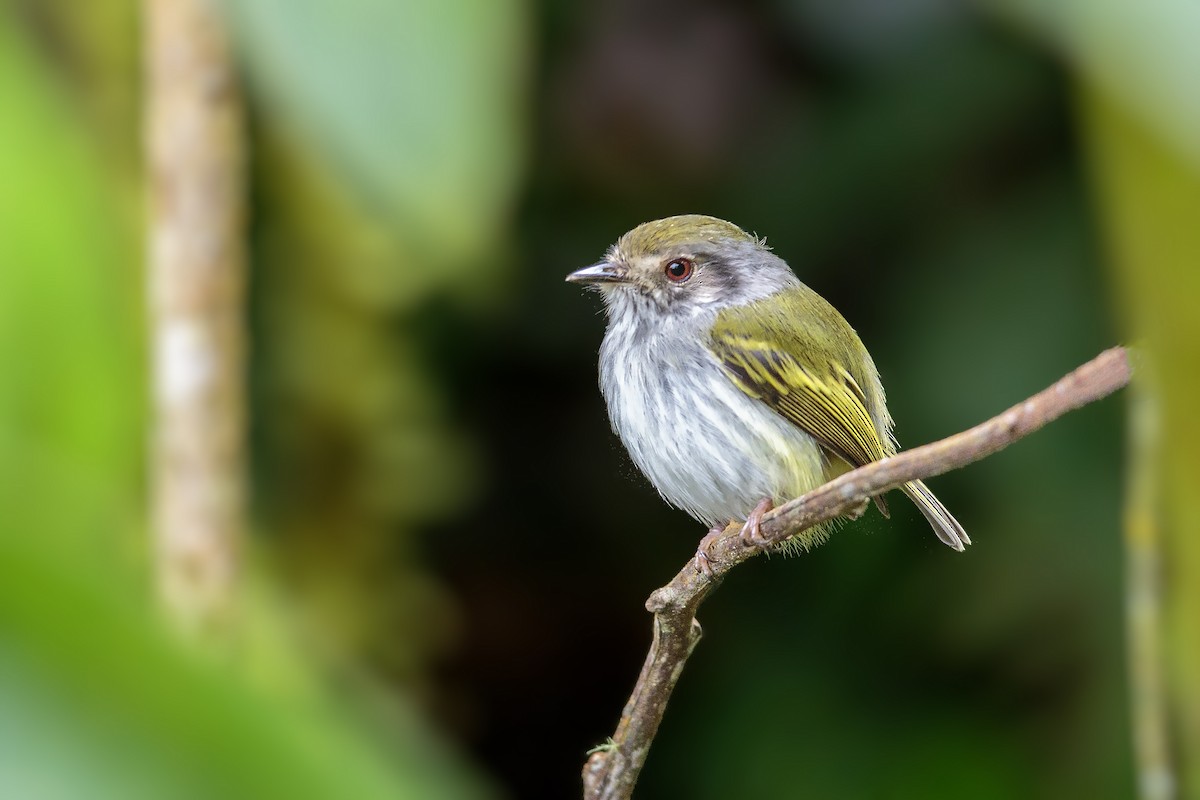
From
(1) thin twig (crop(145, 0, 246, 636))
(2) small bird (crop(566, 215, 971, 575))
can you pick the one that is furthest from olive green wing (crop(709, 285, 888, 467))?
(1) thin twig (crop(145, 0, 246, 636))

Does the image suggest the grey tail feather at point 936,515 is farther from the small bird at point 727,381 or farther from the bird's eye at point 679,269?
the bird's eye at point 679,269

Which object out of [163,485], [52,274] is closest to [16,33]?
[52,274]

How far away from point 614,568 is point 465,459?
0.46m

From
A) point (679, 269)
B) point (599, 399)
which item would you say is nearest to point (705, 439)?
point (679, 269)

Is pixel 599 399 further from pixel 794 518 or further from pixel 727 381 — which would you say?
pixel 794 518

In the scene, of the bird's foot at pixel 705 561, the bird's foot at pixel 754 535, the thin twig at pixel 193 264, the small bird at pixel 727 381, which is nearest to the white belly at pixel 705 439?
the small bird at pixel 727 381

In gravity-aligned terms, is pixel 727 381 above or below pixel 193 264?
below

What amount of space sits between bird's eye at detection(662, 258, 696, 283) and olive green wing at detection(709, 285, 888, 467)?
87mm

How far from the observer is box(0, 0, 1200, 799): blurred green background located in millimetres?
2301

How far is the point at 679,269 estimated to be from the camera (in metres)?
2.13

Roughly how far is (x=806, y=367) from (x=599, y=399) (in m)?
1.41

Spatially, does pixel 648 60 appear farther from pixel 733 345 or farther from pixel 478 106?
pixel 478 106

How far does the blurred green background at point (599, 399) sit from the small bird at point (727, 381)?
398 mm

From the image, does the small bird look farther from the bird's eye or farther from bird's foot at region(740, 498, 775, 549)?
bird's foot at region(740, 498, 775, 549)
